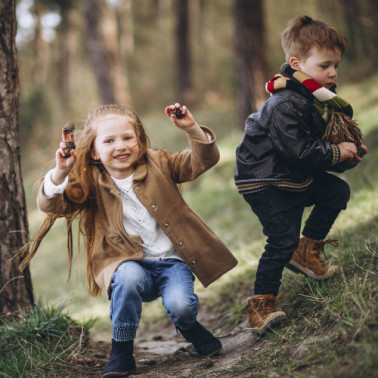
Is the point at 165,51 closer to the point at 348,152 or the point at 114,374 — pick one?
the point at 348,152

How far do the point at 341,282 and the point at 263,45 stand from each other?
20.4ft

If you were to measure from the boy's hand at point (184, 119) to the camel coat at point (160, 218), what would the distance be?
0.12 metres

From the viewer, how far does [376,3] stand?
930 cm

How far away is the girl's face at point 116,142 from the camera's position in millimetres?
2994

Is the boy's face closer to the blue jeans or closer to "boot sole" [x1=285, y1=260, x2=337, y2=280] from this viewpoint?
"boot sole" [x1=285, y1=260, x2=337, y2=280]

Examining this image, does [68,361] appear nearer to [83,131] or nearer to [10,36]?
[83,131]

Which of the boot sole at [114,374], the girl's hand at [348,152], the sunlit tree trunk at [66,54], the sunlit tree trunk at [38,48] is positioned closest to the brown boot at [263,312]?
the boot sole at [114,374]

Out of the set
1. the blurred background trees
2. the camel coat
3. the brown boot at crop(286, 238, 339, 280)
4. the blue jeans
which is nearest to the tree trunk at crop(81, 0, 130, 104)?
the blurred background trees

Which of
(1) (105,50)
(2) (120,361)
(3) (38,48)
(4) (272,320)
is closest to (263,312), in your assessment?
(4) (272,320)

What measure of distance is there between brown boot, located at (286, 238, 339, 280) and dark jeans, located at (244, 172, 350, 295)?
201 millimetres

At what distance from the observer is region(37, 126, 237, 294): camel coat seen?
9.80 feet

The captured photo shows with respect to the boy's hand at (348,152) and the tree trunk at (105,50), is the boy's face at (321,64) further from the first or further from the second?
the tree trunk at (105,50)

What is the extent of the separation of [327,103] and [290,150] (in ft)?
1.32

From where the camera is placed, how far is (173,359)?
310 centimetres
